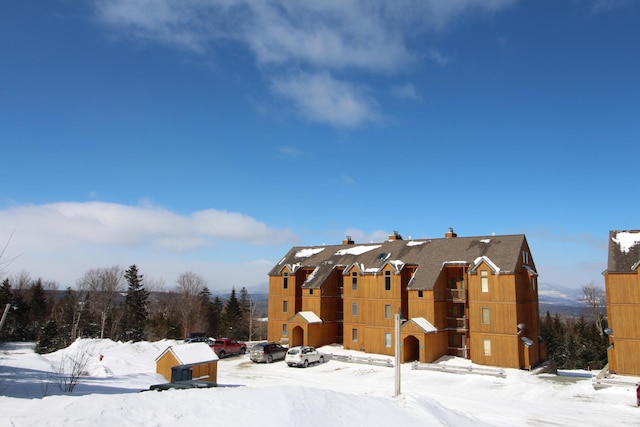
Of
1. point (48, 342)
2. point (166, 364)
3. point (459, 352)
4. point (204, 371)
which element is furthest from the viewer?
point (48, 342)

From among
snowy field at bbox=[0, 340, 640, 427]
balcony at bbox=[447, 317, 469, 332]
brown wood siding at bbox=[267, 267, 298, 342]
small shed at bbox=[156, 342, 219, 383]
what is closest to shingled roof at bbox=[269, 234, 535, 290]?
brown wood siding at bbox=[267, 267, 298, 342]

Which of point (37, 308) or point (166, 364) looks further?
point (37, 308)

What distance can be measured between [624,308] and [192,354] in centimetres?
2970

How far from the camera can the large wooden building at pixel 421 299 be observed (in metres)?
35.3

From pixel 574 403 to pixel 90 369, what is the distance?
32790mm

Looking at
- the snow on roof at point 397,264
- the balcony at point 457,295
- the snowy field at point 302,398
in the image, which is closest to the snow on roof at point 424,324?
the snowy field at point 302,398

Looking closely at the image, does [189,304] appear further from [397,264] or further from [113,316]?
[397,264]

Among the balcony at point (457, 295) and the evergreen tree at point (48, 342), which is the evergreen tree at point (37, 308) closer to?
the evergreen tree at point (48, 342)

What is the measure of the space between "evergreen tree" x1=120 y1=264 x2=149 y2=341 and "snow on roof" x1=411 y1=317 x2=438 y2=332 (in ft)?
141

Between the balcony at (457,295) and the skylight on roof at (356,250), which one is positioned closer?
the balcony at (457,295)

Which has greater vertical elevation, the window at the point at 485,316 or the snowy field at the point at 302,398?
the window at the point at 485,316

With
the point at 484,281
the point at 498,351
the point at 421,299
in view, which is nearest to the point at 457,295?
the point at 484,281

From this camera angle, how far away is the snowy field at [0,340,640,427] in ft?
36.7

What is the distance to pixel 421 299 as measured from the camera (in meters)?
38.2
